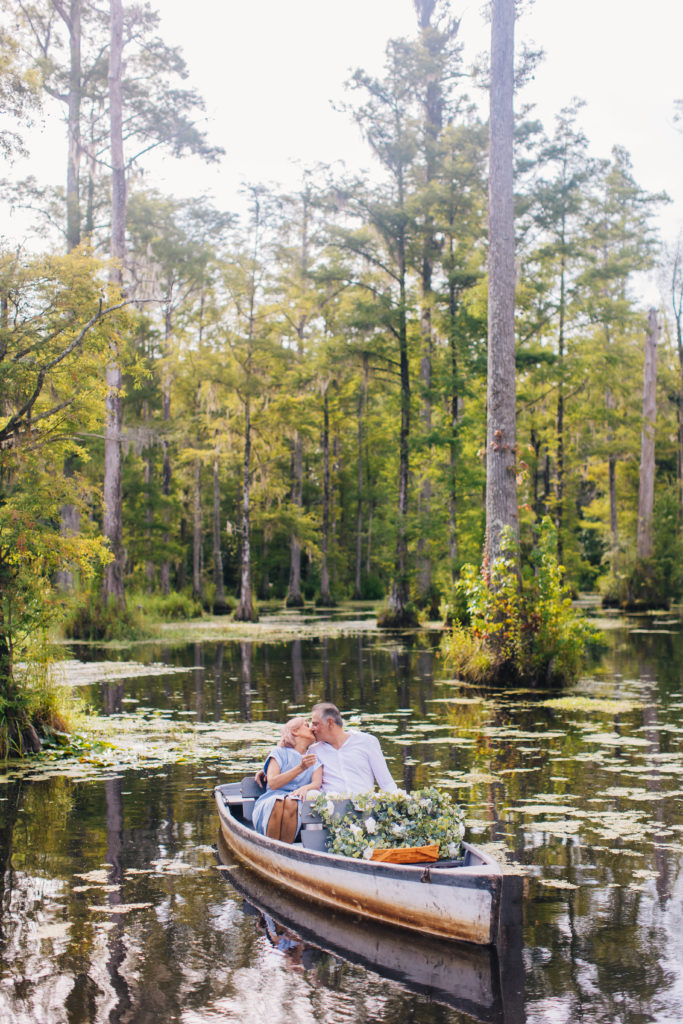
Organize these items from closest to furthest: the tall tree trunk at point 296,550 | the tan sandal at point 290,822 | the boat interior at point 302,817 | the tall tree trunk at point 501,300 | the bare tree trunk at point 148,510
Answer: the boat interior at point 302,817 < the tan sandal at point 290,822 < the tall tree trunk at point 501,300 < the bare tree trunk at point 148,510 < the tall tree trunk at point 296,550

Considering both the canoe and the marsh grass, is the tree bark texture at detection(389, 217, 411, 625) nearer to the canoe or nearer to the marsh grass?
the marsh grass

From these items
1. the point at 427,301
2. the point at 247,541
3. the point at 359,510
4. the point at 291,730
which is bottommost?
the point at 291,730

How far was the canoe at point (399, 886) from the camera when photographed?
4.89m

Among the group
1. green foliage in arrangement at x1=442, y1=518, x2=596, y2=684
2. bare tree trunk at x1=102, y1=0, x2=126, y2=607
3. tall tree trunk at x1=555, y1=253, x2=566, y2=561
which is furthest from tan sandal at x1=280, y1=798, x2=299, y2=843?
tall tree trunk at x1=555, y1=253, x2=566, y2=561

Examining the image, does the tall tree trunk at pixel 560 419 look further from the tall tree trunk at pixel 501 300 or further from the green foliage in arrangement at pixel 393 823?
the green foliage in arrangement at pixel 393 823

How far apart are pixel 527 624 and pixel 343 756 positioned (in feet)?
27.8

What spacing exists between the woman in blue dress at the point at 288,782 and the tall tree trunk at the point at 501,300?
29.5 ft

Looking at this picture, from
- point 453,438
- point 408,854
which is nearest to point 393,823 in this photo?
point 408,854

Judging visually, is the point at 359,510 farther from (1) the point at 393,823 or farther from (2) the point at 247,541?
(1) the point at 393,823

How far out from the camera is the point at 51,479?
1005 centimetres


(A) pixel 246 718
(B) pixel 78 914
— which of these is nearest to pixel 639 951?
(B) pixel 78 914

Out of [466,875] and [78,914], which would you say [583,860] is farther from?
[78,914]

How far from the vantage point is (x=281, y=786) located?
260 inches

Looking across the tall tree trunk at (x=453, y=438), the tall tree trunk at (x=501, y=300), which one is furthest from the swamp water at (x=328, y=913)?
the tall tree trunk at (x=453, y=438)
